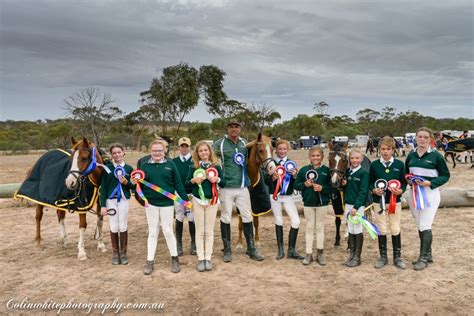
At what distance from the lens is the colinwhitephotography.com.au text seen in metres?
4.05

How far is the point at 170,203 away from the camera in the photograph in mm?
4988

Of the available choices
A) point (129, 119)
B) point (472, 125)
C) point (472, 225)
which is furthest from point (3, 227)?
point (472, 125)

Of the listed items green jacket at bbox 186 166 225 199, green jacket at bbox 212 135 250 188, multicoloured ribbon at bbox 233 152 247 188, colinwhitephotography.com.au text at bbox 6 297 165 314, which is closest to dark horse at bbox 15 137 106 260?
green jacket at bbox 186 166 225 199

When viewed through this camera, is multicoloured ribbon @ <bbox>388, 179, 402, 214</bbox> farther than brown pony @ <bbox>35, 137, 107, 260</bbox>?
No

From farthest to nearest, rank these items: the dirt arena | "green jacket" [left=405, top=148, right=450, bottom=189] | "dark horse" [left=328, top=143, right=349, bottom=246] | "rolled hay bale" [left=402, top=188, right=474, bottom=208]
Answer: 1. "rolled hay bale" [left=402, top=188, right=474, bottom=208]
2. "dark horse" [left=328, top=143, right=349, bottom=246]
3. "green jacket" [left=405, top=148, right=450, bottom=189]
4. the dirt arena

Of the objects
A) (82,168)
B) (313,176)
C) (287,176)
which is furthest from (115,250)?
(313,176)

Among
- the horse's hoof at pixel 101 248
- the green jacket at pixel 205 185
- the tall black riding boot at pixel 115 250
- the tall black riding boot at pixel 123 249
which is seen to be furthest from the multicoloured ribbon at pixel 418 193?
the horse's hoof at pixel 101 248

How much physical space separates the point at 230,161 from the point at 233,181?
0.30 m

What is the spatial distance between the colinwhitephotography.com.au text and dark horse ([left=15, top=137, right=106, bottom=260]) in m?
1.53

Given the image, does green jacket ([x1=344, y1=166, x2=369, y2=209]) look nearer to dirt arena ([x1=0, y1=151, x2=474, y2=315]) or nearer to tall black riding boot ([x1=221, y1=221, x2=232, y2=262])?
dirt arena ([x1=0, y1=151, x2=474, y2=315])

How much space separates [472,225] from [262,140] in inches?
193

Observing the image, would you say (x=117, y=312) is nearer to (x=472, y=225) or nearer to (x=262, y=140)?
(x=262, y=140)

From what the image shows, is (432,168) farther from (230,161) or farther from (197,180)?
(197,180)

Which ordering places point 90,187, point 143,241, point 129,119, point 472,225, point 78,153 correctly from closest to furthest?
point 78,153 → point 90,187 → point 143,241 → point 472,225 → point 129,119
